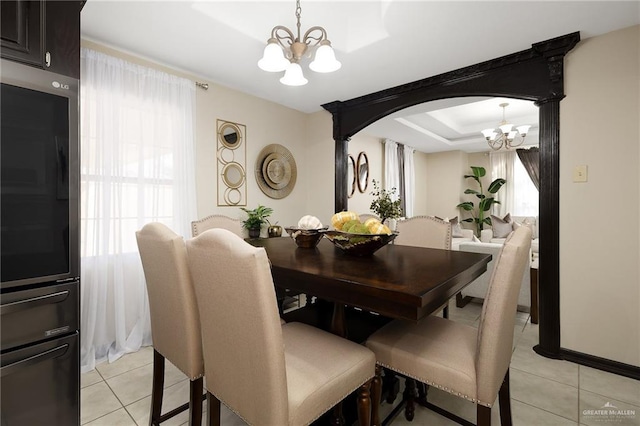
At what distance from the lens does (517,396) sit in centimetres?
190

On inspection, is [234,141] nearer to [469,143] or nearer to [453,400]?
[453,400]

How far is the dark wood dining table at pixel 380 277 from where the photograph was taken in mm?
1026

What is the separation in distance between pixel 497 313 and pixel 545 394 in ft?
4.43

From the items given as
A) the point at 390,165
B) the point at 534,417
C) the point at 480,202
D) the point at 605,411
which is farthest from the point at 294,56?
the point at 480,202

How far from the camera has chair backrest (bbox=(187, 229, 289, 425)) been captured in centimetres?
91

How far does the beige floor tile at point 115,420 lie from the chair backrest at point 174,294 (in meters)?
0.61

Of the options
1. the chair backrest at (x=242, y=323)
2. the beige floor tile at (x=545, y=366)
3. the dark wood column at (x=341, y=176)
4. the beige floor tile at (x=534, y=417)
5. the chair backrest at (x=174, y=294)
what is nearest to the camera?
the chair backrest at (x=242, y=323)

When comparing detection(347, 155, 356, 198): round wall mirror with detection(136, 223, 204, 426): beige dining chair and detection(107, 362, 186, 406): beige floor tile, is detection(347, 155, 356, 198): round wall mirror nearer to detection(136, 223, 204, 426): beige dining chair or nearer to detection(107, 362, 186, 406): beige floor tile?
detection(107, 362, 186, 406): beige floor tile

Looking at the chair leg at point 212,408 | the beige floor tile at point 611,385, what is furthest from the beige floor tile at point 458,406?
the chair leg at point 212,408

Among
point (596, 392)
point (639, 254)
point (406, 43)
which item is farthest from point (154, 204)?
point (639, 254)

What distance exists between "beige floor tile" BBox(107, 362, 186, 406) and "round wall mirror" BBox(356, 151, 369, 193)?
4026 millimetres

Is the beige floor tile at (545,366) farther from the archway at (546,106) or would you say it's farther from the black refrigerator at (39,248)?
the black refrigerator at (39,248)

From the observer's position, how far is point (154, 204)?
2.66 m

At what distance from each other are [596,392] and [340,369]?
6.36 feet
